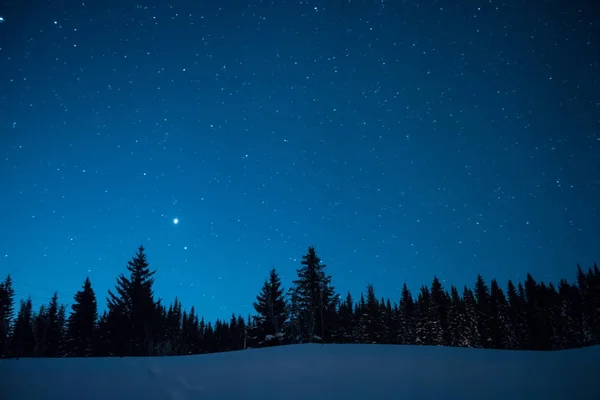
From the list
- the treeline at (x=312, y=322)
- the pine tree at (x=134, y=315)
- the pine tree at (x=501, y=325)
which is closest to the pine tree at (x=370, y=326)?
the treeline at (x=312, y=322)

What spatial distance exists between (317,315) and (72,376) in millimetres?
27599

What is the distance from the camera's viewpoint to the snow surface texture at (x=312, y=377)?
4844 mm

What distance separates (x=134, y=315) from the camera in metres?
26.2

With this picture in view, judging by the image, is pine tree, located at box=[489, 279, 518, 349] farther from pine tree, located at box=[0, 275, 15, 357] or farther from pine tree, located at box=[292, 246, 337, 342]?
pine tree, located at box=[0, 275, 15, 357]

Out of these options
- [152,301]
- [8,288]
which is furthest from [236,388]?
[8,288]

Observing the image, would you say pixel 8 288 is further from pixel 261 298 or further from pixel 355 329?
pixel 355 329

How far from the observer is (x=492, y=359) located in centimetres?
680

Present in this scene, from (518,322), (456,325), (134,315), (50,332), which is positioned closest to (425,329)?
(456,325)

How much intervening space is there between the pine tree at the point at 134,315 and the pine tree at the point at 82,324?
706 cm

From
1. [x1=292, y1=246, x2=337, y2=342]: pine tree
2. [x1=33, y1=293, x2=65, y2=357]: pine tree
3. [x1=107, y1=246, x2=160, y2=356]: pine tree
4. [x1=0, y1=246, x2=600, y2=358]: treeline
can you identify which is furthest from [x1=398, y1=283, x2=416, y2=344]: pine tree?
[x1=33, y1=293, x2=65, y2=357]: pine tree

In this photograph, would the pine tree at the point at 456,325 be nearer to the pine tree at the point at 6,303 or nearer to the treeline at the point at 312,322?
the treeline at the point at 312,322

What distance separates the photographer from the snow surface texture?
4844 millimetres

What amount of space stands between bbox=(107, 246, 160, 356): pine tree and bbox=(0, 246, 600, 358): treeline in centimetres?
8

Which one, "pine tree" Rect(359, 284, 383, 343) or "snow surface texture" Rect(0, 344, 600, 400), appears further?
"pine tree" Rect(359, 284, 383, 343)
